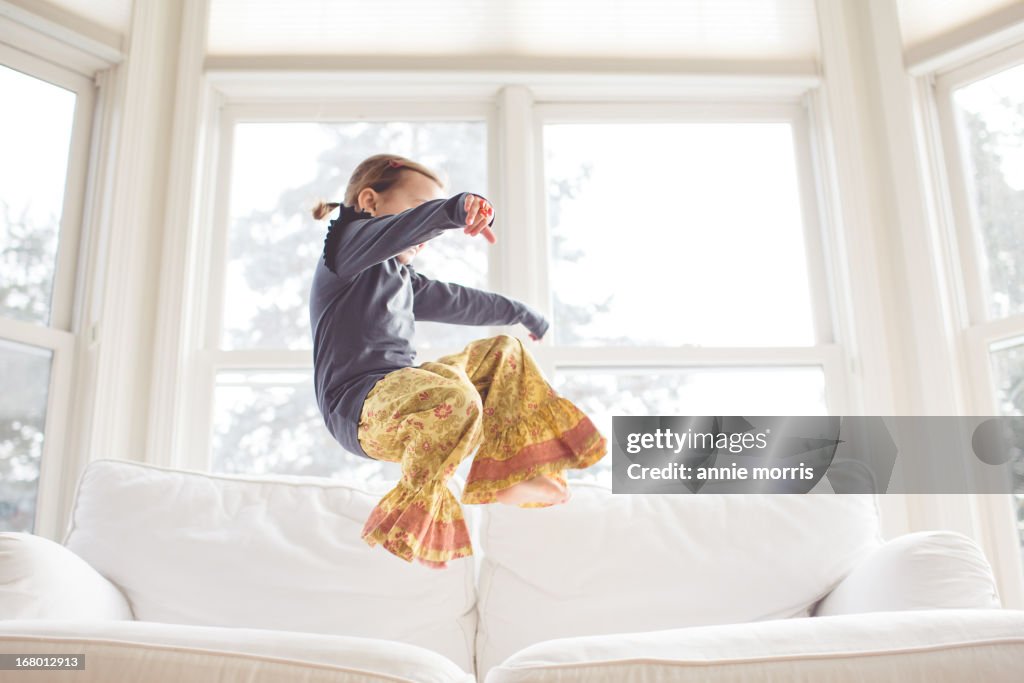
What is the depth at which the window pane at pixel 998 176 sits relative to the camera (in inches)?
98.0

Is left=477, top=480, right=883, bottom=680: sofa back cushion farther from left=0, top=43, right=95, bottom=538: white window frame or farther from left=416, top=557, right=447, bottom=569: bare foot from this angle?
left=0, top=43, right=95, bottom=538: white window frame

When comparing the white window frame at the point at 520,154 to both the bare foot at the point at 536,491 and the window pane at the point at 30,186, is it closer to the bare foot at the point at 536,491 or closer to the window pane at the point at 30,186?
the window pane at the point at 30,186

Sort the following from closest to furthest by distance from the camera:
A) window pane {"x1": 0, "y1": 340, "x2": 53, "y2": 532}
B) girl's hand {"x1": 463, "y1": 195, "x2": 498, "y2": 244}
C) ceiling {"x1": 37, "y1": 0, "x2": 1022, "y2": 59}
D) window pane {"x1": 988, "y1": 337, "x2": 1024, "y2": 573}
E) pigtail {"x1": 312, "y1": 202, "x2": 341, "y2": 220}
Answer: girl's hand {"x1": 463, "y1": 195, "x2": 498, "y2": 244}
pigtail {"x1": 312, "y1": 202, "x2": 341, "y2": 220}
window pane {"x1": 0, "y1": 340, "x2": 53, "y2": 532}
window pane {"x1": 988, "y1": 337, "x2": 1024, "y2": 573}
ceiling {"x1": 37, "y1": 0, "x2": 1022, "y2": 59}

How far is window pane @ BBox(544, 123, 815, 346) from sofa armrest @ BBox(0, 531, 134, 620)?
141cm

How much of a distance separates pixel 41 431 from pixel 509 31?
1.78m

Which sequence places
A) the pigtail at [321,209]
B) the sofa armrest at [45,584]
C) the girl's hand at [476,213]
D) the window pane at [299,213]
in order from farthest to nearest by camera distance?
the window pane at [299,213] < the pigtail at [321,209] < the sofa armrest at [45,584] < the girl's hand at [476,213]

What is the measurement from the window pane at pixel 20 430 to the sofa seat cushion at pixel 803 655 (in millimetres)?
1646

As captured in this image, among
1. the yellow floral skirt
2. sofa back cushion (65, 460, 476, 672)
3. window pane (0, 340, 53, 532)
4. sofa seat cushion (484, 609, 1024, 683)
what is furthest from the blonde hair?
window pane (0, 340, 53, 532)

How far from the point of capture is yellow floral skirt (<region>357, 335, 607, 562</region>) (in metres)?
1.36

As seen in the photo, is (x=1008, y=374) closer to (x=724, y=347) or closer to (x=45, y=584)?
(x=724, y=347)

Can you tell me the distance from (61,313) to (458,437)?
5.32ft

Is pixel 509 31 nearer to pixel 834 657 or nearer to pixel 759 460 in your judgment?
pixel 759 460

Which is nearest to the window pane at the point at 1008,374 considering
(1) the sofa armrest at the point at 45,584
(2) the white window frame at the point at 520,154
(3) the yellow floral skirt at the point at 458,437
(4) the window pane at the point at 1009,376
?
(4) the window pane at the point at 1009,376

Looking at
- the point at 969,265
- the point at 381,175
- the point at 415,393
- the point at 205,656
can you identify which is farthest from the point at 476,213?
the point at 969,265
